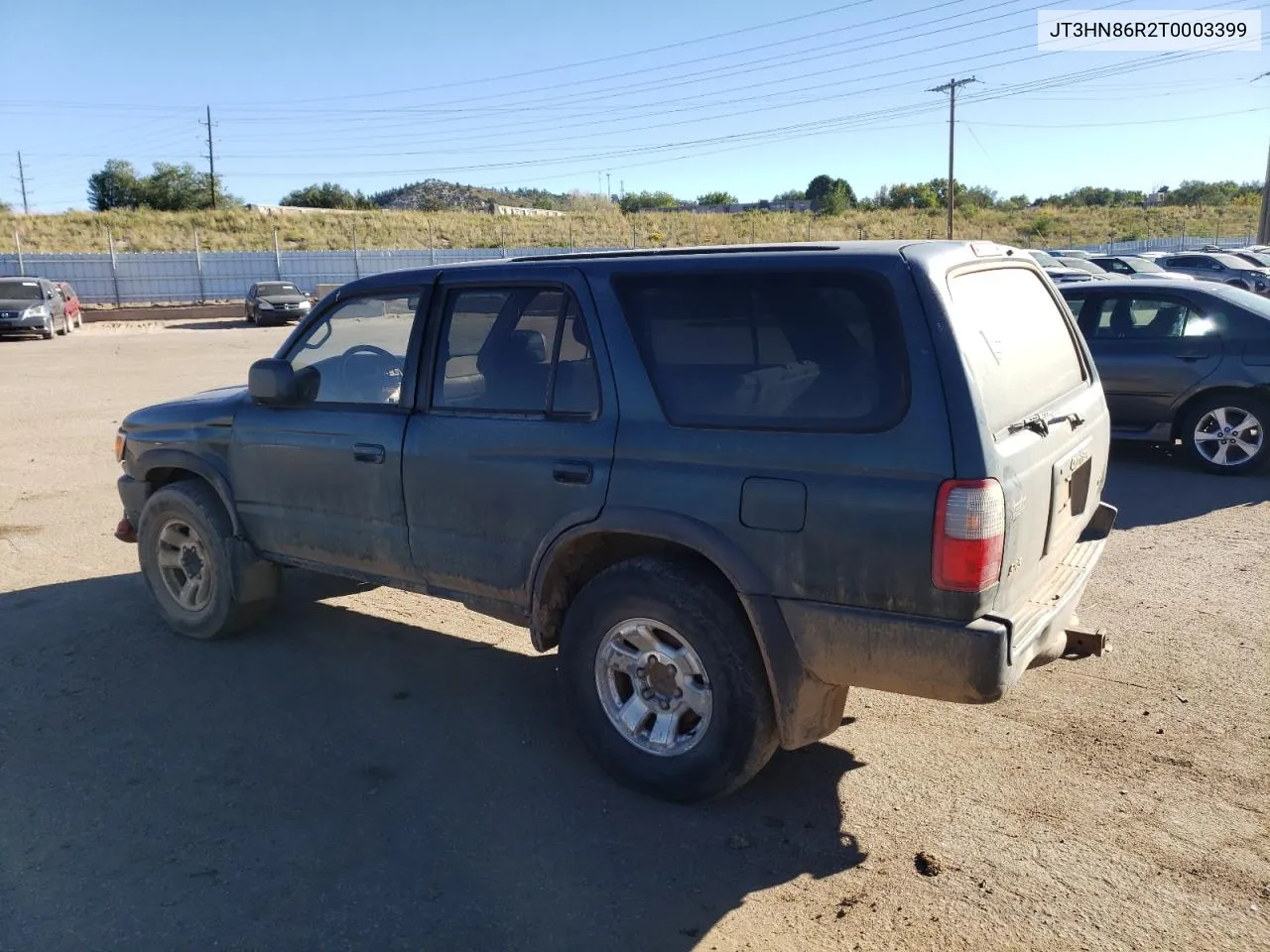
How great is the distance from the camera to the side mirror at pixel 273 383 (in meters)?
4.99

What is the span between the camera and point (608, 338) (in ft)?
13.2

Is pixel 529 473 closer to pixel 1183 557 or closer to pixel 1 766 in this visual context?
pixel 1 766

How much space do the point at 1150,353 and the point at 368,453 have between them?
737cm

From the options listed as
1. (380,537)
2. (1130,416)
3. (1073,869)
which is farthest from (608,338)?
(1130,416)

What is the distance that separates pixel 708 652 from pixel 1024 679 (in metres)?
2.08

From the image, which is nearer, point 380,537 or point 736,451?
point 736,451

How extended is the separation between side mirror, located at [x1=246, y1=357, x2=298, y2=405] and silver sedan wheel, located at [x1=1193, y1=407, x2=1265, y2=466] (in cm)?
773

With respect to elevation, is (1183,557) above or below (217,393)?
below

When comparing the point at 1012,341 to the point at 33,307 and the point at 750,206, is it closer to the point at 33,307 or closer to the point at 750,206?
the point at 33,307

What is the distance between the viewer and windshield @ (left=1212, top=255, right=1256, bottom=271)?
88.7 ft

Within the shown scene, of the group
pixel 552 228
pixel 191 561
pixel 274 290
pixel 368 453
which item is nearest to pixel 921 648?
pixel 368 453

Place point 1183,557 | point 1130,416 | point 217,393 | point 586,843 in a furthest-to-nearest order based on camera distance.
A: point 1130,416 → point 1183,557 → point 217,393 → point 586,843

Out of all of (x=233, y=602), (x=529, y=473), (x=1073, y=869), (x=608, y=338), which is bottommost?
(x=1073, y=869)

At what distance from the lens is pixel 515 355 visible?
4.41 meters
